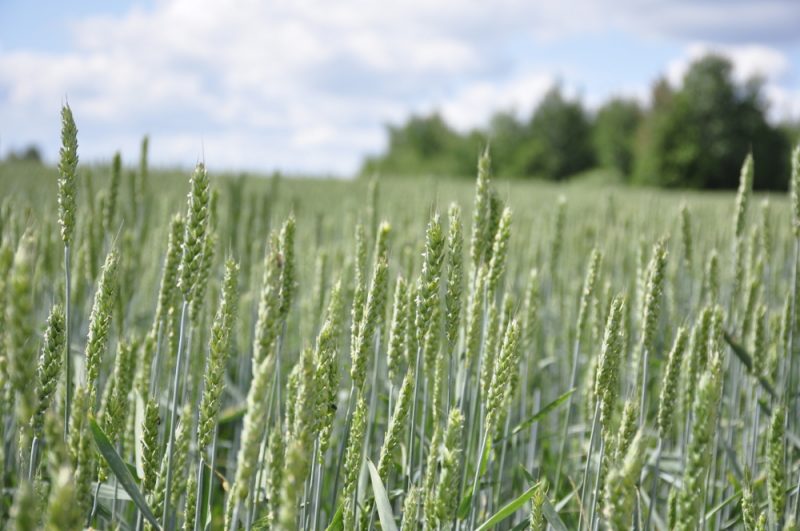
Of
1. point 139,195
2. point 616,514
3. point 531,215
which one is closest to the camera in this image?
point 616,514

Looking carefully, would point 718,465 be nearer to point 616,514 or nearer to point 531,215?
point 616,514

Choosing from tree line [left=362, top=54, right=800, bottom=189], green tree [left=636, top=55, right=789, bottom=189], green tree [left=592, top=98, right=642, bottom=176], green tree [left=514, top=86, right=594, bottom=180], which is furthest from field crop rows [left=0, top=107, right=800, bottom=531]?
green tree [left=514, top=86, right=594, bottom=180]

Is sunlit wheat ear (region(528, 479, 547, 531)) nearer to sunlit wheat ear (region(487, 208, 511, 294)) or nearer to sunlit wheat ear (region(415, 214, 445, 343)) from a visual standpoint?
sunlit wheat ear (region(415, 214, 445, 343))

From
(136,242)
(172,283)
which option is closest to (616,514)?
(172,283)

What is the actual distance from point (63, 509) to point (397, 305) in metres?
0.82

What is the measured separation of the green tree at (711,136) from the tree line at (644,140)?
55 millimetres

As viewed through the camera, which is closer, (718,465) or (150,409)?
(150,409)

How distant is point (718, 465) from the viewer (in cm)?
294

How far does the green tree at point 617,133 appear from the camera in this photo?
44.3 m

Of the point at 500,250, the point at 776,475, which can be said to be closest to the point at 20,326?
the point at 500,250

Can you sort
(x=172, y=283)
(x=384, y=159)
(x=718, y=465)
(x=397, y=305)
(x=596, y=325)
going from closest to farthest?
(x=397, y=305), (x=172, y=283), (x=596, y=325), (x=718, y=465), (x=384, y=159)

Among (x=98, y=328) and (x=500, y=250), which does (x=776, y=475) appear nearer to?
(x=500, y=250)

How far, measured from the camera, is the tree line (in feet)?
127

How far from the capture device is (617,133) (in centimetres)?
4538
